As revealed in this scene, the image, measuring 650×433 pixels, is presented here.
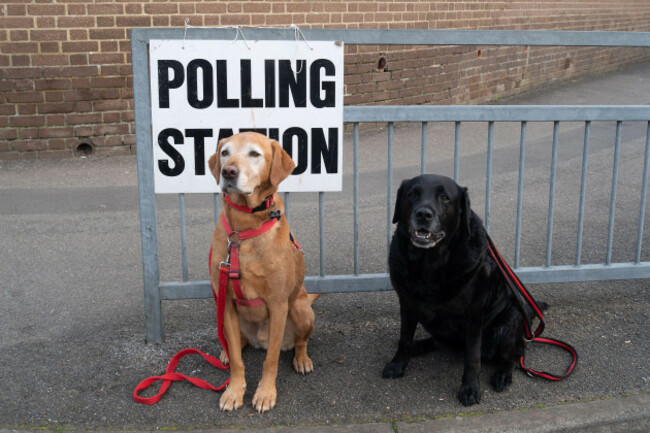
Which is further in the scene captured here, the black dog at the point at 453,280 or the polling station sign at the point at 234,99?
the polling station sign at the point at 234,99

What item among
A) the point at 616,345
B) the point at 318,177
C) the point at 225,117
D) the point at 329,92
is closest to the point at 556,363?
the point at 616,345

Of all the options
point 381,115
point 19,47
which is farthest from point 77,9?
point 381,115

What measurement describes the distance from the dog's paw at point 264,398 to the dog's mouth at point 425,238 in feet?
3.49

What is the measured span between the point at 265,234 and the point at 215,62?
102 cm

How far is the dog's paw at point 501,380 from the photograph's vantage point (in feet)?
12.6

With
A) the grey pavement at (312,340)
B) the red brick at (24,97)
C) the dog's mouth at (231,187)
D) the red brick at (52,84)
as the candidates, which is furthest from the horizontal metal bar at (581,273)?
the red brick at (24,97)

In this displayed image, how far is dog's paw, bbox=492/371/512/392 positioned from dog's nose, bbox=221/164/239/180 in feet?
5.91

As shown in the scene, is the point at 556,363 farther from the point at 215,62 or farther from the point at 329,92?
the point at 215,62

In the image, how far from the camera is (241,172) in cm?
333

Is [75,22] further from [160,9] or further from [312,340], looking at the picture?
[312,340]

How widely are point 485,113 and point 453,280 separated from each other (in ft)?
3.80

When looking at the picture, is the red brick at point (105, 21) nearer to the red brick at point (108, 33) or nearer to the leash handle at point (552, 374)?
the red brick at point (108, 33)

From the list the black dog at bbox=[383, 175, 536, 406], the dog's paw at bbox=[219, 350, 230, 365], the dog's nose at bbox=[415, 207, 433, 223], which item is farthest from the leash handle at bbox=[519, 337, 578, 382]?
the dog's paw at bbox=[219, 350, 230, 365]

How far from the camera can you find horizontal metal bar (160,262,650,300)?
421 centimetres
